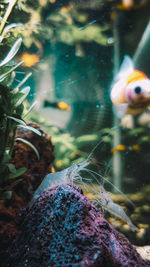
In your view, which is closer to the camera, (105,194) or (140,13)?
(105,194)

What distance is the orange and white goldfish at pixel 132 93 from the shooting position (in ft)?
5.23

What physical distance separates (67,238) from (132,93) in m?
1.23

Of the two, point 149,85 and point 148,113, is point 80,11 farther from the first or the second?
point 149,85

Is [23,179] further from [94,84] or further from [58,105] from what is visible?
[94,84]

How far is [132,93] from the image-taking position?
5.36 ft

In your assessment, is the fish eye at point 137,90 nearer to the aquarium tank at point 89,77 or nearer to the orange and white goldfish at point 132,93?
the orange and white goldfish at point 132,93

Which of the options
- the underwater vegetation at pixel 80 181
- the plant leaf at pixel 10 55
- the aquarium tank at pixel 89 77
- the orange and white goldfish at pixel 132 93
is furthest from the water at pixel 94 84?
the plant leaf at pixel 10 55

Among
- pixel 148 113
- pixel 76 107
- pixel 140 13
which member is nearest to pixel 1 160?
pixel 76 107

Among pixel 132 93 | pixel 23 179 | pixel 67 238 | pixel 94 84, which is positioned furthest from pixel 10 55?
pixel 94 84

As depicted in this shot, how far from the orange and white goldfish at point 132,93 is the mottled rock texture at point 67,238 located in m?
0.88

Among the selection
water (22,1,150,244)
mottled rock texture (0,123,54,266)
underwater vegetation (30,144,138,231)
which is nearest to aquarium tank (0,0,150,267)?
water (22,1,150,244)

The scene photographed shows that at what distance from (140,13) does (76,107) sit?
224 centimetres

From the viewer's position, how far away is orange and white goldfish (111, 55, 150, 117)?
1.59 m

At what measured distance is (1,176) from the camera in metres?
1.61
